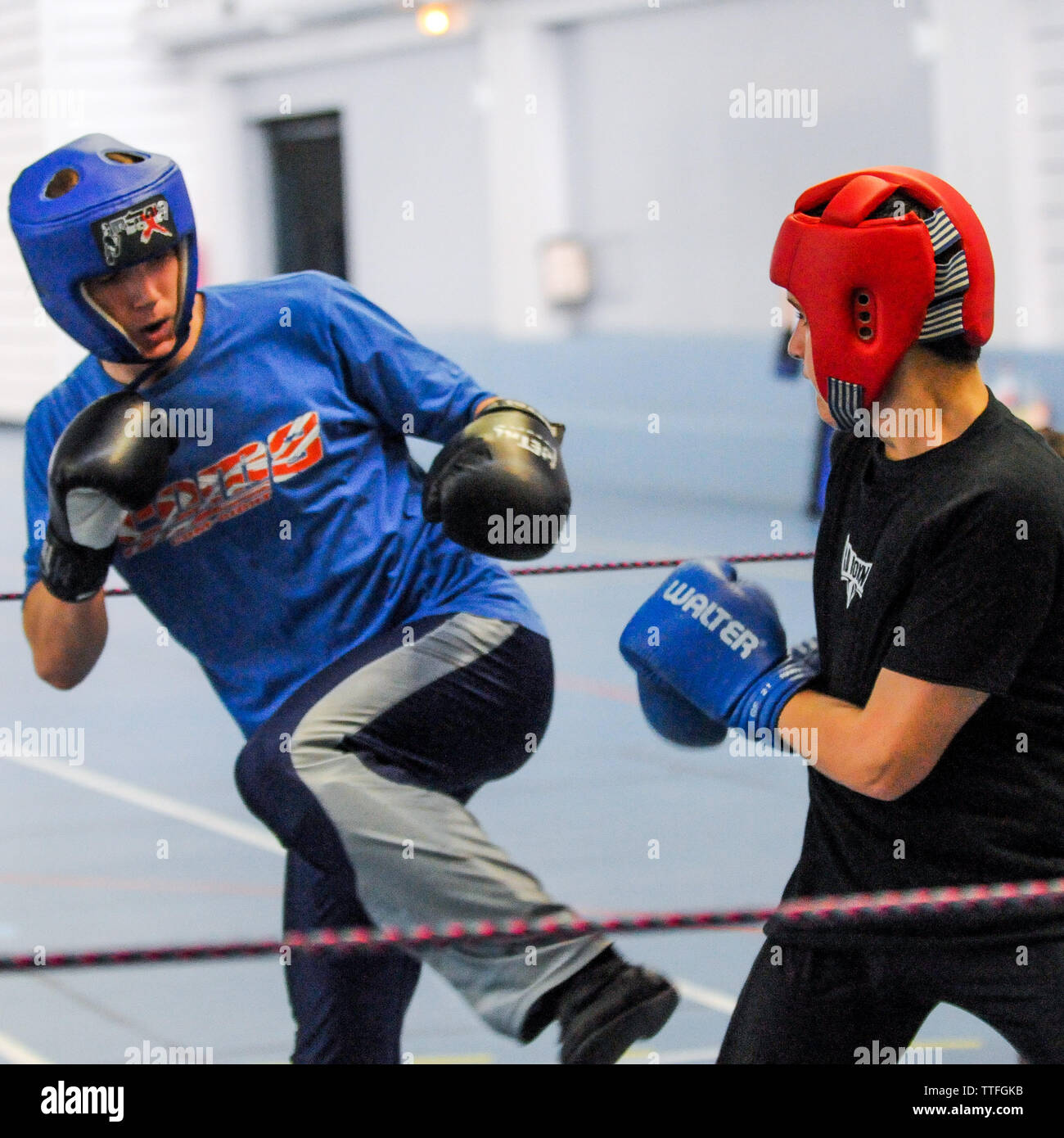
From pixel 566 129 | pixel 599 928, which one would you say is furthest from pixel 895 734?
pixel 566 129

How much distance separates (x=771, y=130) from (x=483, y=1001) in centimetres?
899

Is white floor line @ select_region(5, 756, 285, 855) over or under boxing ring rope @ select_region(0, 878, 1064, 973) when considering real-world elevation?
under

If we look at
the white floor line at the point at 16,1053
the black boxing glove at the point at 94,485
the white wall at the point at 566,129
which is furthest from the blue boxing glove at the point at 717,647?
the white wall at the point at 566,129

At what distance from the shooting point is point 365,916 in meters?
2.40

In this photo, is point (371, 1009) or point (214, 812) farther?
point (214, 812)

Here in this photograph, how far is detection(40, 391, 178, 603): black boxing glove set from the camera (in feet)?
7.23

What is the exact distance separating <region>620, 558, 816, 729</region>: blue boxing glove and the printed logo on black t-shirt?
0.41ft

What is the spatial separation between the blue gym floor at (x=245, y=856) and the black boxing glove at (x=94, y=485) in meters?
0.54

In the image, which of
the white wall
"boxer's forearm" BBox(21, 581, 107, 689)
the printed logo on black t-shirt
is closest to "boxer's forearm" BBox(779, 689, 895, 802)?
the printed logo on black t-shirt

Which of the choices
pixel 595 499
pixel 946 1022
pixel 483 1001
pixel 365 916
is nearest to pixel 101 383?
pixel 365 916

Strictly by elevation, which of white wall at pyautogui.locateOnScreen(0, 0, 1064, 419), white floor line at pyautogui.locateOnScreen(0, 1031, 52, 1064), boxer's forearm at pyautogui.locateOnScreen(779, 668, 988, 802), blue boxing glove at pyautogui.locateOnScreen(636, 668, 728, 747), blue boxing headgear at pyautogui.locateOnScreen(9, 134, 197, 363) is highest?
white wall at pyautogui.locateOnScreen(0, 0, 1064, 419)

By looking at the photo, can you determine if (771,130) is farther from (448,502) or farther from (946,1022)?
(448,502)

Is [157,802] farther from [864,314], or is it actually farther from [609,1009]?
[864,314]

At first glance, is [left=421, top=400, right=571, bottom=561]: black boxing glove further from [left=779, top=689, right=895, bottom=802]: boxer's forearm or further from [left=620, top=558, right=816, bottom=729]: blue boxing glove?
[left=779, top=689, right=895, bottom=802]: boxer's forearm
